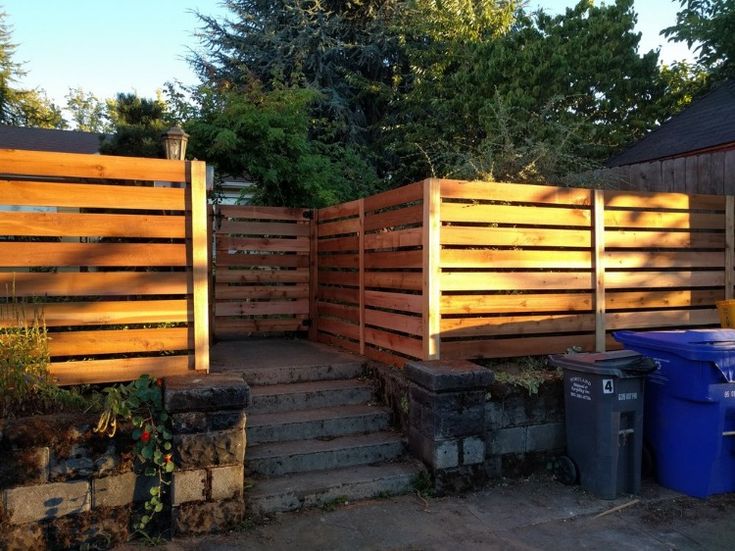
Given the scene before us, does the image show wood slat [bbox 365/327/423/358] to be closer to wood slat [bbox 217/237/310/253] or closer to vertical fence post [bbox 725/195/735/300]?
wood slat [bbox 217/237/310/253]

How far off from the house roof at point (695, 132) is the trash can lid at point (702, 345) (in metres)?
3.96

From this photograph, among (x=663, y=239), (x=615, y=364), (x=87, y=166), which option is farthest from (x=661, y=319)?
(x=87, y=166)

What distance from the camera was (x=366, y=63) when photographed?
50.6 feet

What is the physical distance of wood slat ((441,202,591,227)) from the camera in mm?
4520

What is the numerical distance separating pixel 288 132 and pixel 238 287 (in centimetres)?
308

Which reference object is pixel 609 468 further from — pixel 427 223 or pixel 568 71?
pixel 568 71

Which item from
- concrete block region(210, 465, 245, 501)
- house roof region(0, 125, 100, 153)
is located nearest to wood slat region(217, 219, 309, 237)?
concrete block region(210, 465, 245, 501)

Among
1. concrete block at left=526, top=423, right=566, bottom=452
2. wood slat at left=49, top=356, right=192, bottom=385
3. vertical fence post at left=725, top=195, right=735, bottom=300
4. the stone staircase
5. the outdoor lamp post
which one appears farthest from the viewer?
the outdoor lamp post

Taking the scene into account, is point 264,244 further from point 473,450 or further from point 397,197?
point 473,450

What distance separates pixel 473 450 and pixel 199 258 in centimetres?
244

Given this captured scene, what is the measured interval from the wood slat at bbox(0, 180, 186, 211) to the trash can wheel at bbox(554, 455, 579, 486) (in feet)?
11.3

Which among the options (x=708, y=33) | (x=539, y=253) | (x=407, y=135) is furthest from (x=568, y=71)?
(x=539, y=253)

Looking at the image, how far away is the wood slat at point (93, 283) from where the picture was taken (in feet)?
11.8

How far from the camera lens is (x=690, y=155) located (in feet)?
24.2
